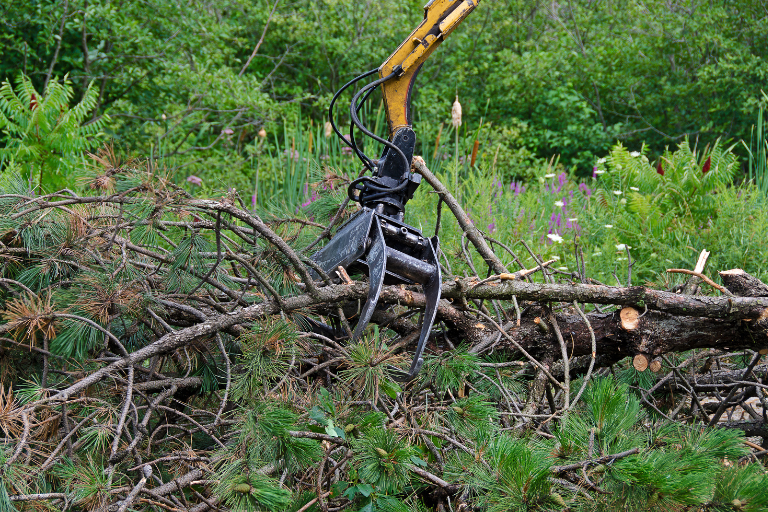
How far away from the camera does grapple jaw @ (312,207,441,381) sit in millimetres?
1980

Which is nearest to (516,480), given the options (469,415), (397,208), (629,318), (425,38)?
(469,415)

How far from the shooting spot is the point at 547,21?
10.3m

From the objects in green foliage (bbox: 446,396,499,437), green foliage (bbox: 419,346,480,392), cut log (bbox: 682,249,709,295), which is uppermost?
green foliage (bbox: 446,396,499,437)

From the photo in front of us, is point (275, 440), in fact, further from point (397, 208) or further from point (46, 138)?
point (46, 138)

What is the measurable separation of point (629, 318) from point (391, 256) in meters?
1.01

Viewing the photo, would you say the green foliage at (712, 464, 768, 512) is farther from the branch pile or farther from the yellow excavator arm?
the yellow excavator arm

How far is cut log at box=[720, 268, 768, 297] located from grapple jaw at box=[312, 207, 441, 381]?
1248 mm

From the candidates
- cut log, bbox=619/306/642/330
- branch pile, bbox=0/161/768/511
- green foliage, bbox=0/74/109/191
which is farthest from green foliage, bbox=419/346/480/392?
green foliage, bbox=0/74/109/191

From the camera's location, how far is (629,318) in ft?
8.00

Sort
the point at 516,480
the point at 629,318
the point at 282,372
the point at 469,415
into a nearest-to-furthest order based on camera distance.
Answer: the point at 516,480, the point at 469,415, the point at 282,372, the point at 629,318

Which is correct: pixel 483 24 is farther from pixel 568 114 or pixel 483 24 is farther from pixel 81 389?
pixel 81 389

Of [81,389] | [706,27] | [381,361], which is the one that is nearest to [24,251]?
[81,389]

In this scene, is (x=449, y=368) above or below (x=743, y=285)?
above

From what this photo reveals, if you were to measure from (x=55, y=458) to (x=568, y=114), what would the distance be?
8448 millimetres
